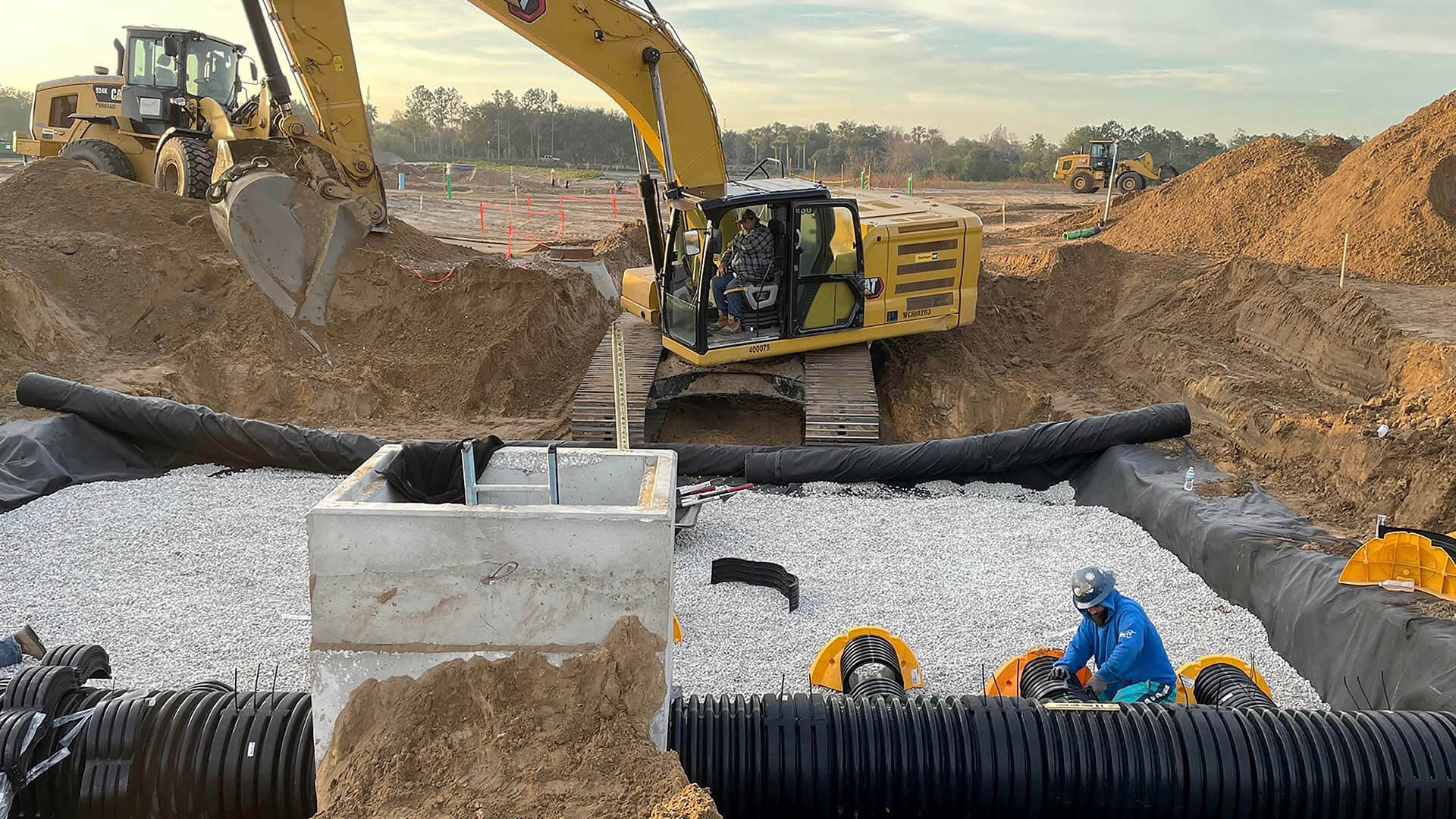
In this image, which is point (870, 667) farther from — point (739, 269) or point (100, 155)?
point (100, 155)

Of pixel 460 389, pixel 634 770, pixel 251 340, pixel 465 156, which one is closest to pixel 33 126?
pixel 251 340

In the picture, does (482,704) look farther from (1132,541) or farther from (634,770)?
(1132,541)

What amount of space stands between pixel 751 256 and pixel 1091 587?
569cm

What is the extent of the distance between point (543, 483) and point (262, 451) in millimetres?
5959

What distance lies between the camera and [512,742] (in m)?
3.39

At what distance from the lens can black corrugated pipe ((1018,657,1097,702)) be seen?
16.3 ft

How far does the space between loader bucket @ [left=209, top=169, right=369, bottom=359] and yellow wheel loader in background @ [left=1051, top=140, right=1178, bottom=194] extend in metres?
24.5

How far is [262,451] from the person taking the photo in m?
9.14

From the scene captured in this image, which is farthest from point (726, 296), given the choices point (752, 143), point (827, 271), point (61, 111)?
point (752, 143)

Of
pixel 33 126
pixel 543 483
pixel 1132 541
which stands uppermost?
pixel 33 126

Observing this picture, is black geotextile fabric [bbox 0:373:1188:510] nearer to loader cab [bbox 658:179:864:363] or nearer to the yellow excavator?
the yellow excavator

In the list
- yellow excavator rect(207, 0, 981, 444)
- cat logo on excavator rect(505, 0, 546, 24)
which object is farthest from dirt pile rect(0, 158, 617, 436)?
cat logo on excavator rect(505, 0, 546, 24)

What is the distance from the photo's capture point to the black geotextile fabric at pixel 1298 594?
16.7 ft

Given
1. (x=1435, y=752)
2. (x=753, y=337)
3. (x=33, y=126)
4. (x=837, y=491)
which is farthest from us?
(x=33, y=126)
